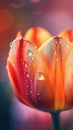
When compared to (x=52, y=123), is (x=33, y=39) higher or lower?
higher

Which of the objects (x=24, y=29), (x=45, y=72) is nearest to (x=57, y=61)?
(x=45, y=72)

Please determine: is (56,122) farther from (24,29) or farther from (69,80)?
Result: (24,29)

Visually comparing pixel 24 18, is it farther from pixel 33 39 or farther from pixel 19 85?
pixel 19 85

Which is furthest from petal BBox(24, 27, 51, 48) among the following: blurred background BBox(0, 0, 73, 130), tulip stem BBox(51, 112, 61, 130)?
tulip stem BBox(51, 112, 61, 130)

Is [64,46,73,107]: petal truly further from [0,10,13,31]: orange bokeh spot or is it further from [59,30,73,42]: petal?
[0,10,13,31]: orange bokeh spot

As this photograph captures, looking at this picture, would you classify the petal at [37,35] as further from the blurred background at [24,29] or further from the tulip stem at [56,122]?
the tulip stem at [56,122]

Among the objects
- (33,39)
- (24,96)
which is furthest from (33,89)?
(33,39)
